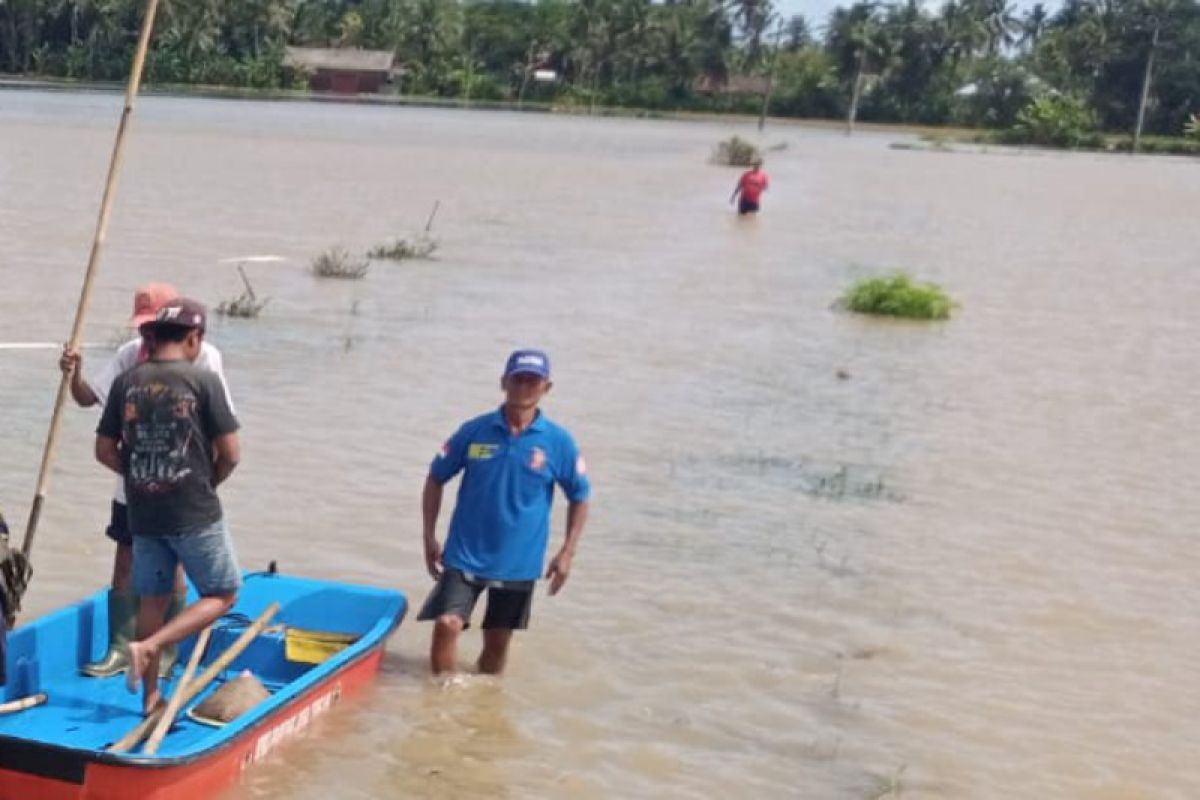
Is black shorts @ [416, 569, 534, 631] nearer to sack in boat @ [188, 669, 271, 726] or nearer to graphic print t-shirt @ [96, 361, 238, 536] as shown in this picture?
sack in boat @ [188, 669, 271, 726]

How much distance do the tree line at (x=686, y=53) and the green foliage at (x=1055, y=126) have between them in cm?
94

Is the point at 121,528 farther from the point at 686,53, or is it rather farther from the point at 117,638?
the point at 686,53

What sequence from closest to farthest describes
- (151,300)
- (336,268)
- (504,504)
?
(151,300) → (504,504) → (336,268)

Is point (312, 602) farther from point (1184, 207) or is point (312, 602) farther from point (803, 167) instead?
point (803, 167)

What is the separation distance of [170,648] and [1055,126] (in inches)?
3581

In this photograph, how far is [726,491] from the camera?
10.7 metres

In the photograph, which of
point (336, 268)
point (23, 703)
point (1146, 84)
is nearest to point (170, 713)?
point (23, 703)

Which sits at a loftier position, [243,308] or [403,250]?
[403,250]

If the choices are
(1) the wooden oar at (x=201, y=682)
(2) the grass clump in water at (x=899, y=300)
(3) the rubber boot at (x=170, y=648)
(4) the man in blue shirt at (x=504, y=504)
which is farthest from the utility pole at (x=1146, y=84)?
(3) the rubber boot at (x=170, y=648)

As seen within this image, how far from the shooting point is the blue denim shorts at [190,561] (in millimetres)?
5539

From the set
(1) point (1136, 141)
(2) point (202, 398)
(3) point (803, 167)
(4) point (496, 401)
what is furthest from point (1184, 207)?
(1) point (1136, 141)

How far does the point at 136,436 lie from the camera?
5332 mm

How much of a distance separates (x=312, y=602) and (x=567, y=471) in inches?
56.1

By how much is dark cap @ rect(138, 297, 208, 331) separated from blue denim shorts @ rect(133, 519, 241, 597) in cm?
70
